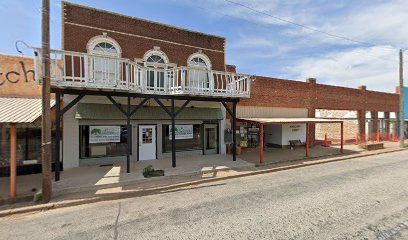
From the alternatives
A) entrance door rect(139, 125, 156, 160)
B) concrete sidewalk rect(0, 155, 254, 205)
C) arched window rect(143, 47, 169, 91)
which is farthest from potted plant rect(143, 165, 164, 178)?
arched window rect(143, 47, 169, 91)

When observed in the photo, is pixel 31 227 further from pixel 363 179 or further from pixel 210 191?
pixel 363 179

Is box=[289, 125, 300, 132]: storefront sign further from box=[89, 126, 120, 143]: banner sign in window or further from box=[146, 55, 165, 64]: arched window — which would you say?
box=[89, 126, 120, 143]: banner sign in window

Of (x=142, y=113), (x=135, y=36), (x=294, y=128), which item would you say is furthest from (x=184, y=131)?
(x=294, y=128)

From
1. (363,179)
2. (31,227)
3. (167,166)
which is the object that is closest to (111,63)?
(167,166)

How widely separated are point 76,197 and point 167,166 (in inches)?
168

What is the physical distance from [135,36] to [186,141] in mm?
6697

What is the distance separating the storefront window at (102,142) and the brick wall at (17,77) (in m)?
2.82

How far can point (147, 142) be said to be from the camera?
11.9 meters

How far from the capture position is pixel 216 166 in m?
10.4

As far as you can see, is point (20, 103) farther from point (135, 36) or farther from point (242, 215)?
point (242, 215)

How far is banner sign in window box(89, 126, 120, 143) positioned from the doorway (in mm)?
1226

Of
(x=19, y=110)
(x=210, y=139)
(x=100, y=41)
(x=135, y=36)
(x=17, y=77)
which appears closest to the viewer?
(x=19, y=110)

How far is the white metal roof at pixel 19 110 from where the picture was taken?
6641mm

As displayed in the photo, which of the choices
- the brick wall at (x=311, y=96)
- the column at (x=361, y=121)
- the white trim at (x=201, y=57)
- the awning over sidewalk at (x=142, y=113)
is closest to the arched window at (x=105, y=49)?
the awning over sidewalk at (x=142, y=113)
